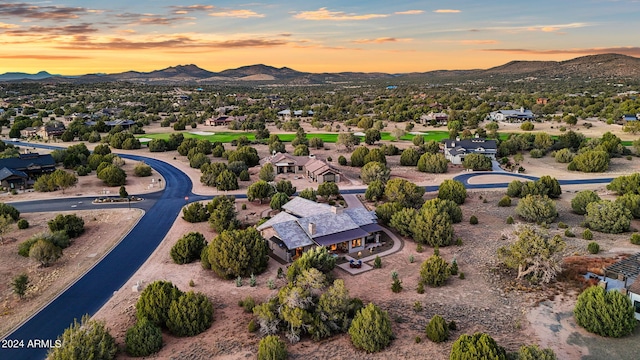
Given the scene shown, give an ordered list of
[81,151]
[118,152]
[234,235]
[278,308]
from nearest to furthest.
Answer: [278,308] < [234,235] < [81,151] < [118,152]

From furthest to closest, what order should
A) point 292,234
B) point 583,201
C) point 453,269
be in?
1. point 583,201
2. point 292,234
3. point 453,269

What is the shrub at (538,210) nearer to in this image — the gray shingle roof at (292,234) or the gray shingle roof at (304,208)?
the gray shingle roof at (304,208)

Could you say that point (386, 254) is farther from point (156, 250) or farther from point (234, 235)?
point (156, 250)

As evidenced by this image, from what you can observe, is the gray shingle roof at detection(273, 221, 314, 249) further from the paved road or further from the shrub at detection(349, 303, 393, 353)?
the shrub at detection(349, 303, 393, 353)

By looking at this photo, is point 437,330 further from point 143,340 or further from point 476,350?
point 143,340

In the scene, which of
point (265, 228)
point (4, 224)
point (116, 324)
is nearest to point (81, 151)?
point (4, 224)

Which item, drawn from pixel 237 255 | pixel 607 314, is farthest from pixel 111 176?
pixel 607 314

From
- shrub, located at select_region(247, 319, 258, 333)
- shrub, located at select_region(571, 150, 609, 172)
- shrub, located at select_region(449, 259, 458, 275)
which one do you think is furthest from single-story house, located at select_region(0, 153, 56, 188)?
shrub, located at select_region(571, 150, 609, 172)
